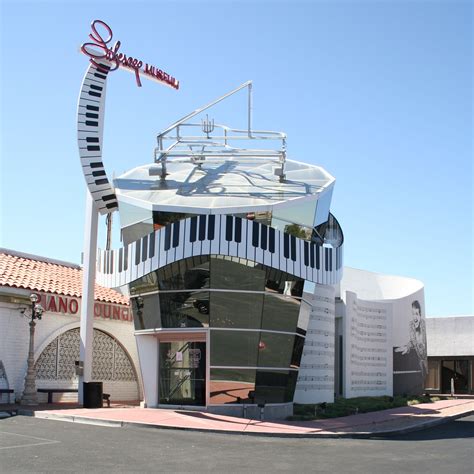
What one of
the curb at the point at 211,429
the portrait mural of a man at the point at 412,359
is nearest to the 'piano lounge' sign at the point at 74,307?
the curb at the point at 211,429

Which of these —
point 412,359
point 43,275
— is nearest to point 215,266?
point 43,275

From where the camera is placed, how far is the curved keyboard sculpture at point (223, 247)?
20734mm

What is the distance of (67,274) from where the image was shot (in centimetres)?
3042

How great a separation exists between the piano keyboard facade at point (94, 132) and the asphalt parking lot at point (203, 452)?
7.76 metres

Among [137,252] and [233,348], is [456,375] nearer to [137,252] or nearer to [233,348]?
[233,348]

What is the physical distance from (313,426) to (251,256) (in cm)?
491

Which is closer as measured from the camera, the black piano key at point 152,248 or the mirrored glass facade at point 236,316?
the mirrored glass facade at point 236,316

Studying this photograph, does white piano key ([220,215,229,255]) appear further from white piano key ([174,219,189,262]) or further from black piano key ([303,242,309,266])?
black piano key ([303,242,309,266])

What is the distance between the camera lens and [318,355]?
26.5 metres

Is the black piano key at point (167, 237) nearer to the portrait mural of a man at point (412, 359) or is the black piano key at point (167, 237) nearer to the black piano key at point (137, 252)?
the black piano key at point (137, 252)

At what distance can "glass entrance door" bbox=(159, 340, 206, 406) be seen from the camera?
21.8 m

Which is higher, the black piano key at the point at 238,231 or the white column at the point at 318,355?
the black piano key at the point at 238,231

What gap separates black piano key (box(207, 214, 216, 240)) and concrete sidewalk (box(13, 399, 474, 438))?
5.00 m

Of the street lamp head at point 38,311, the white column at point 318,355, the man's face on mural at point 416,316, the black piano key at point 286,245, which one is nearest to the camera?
the black piano key at point 286,245
